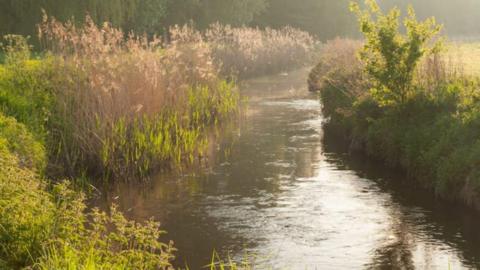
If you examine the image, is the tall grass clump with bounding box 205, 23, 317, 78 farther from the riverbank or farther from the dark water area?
the dark water area

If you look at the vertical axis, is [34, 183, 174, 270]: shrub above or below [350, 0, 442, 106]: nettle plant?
below

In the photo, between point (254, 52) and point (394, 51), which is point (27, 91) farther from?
point (254, 52)

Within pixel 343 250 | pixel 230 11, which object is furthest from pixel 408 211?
pixel 230 11

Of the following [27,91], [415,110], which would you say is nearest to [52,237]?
[27,91]

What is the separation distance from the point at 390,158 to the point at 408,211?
3.35 meters

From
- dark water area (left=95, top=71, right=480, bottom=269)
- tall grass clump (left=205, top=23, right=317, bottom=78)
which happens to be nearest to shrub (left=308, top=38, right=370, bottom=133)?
dark water area (left=95, top=71, right=480, bottom=269)

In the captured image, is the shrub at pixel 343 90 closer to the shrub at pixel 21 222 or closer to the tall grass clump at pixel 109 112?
the tall grass clump at pixel 109 112

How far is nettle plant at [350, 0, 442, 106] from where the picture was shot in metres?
16.0

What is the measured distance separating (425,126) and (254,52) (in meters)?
22.3

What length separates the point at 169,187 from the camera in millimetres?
14281

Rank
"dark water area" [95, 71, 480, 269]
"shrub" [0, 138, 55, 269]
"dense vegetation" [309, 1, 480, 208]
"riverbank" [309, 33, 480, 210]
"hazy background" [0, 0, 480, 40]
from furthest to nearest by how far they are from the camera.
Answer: "hazy background" [0, 0, 480, 40], "dense vegetation" [309, 1, 480, 208], "riverbank" [309, 33, 480, 210], "dark water area" [95, 71, 480, 269], "shrub" [0, 138, 55, 269]

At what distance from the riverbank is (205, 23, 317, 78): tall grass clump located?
11454 millimetres

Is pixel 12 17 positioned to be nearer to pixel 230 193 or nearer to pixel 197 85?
pixel 197 85

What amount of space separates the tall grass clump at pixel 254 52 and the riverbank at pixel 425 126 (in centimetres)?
1145
